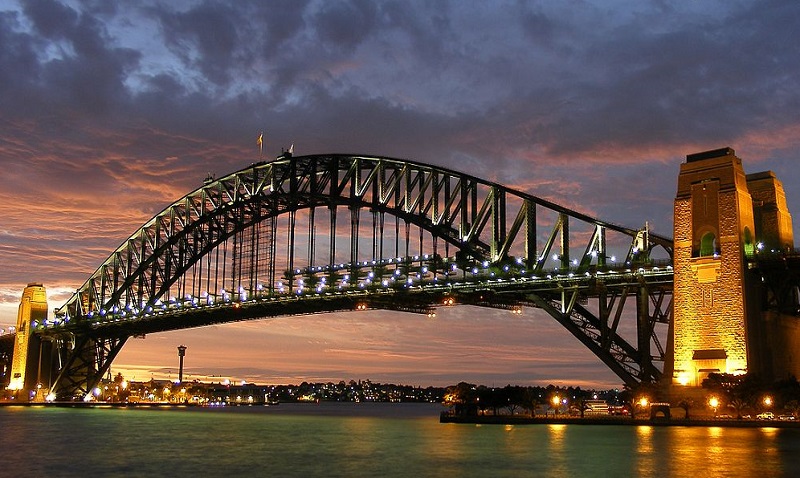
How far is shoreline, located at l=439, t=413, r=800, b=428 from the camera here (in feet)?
200

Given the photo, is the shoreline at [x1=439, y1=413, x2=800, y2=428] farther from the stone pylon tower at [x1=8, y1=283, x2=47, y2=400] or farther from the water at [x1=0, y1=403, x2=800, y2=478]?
the stone pylon tower at [x1=8, y1=283, x2=47, y2=400]

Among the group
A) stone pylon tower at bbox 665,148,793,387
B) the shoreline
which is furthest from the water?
stone pylon tower at bbox 665,148,793,387

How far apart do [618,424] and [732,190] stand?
1865cm

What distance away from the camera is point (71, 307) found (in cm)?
12425

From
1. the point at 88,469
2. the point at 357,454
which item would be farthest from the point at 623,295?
the point at 88,469

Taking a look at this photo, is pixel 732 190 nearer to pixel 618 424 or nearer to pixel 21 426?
pixel 618 424

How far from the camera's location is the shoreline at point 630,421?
200ft

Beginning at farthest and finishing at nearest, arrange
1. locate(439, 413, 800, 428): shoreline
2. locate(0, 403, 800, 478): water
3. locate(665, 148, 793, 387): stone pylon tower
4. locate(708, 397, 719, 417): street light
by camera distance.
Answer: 1. locate(439, 413, 800, 428): shoreline
2. locate(665, 148, 793, 387): stone pylon tower
3. locate(708, 397, 719, 417): street light
4. locate(0, 403, 800, 478): water

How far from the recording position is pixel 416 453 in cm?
5538

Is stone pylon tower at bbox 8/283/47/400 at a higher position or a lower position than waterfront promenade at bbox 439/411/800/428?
higher

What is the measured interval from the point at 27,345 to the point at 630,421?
79.8 m

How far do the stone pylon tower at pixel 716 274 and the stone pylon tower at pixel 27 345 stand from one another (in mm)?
83495

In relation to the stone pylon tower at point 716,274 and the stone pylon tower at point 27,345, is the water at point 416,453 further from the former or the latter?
the stone pylon tower at point 27,345

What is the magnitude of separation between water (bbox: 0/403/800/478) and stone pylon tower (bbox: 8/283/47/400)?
152 feet
